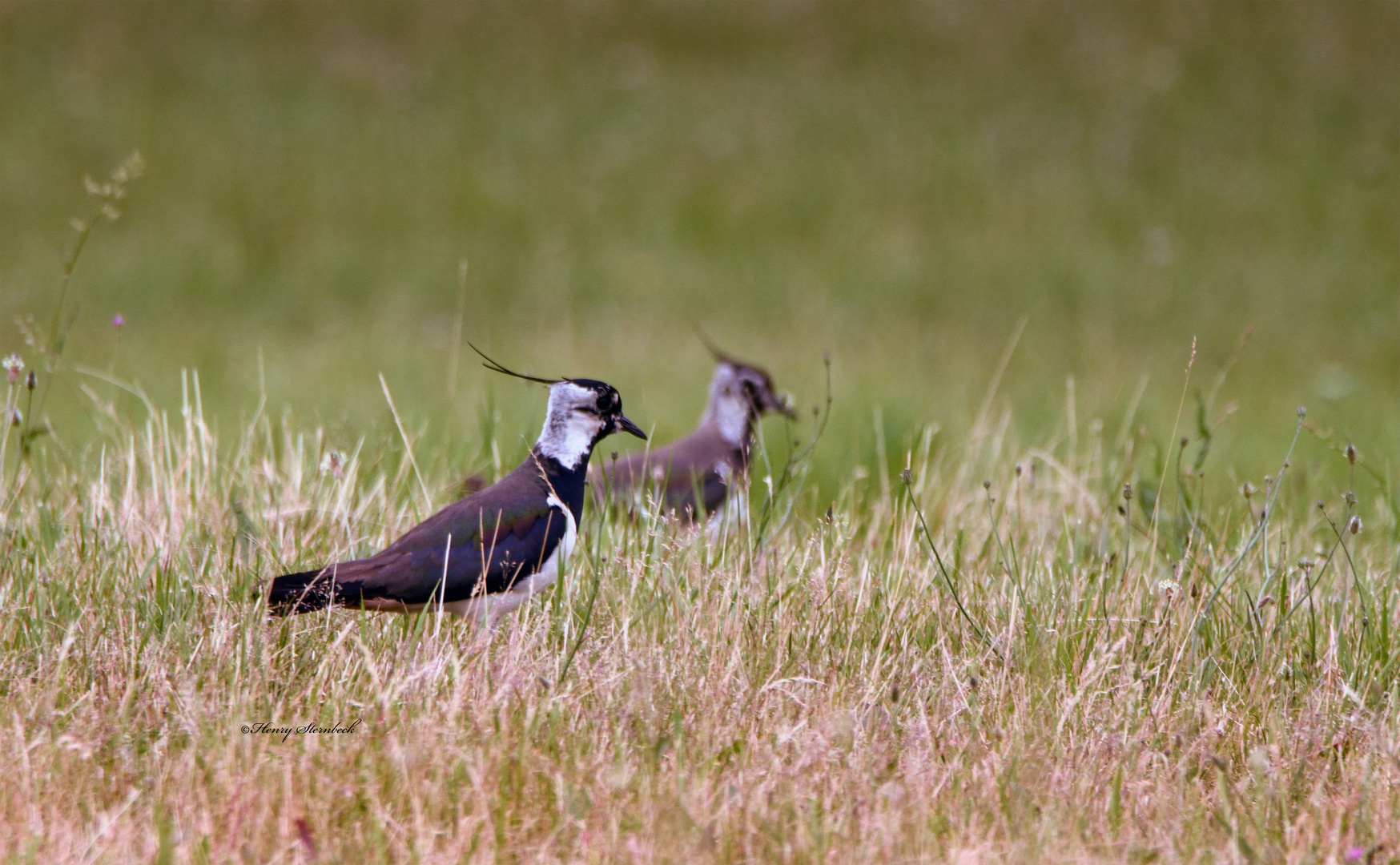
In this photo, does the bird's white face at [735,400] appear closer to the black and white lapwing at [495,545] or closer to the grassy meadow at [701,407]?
the grassy meadow at [701,407]

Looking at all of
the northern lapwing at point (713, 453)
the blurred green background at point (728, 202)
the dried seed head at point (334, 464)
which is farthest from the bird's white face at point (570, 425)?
the blurred green background at point (728, 202)

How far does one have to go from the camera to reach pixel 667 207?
40.1 ft

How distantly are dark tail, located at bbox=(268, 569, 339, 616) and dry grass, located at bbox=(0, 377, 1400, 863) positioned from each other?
7 centimetres

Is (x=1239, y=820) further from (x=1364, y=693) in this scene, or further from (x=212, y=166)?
(x=212, y=166)

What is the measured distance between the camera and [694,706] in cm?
312

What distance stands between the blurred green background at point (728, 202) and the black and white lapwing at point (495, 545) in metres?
2.96

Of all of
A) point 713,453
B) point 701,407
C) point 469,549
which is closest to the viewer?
point 469,549

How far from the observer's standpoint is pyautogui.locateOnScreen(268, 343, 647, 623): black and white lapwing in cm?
329

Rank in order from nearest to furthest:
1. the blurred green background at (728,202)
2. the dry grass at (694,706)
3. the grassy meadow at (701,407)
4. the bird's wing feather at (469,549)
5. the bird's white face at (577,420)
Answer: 1. the dry grass at (694,706)
2. the grassy meadow at (701,407)
3. the bird's wing feather at (469,549)
4. the bird's white face at (577,420)
5. the blurred green background at (728,202)

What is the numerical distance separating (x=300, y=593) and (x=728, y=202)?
9459 millimetres

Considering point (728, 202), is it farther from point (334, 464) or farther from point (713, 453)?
point (334, 464)

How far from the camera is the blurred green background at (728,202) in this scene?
8.95m

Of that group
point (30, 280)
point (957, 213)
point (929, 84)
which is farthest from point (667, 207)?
point (30, 280)

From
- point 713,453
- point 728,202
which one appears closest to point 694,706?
point 713,453
